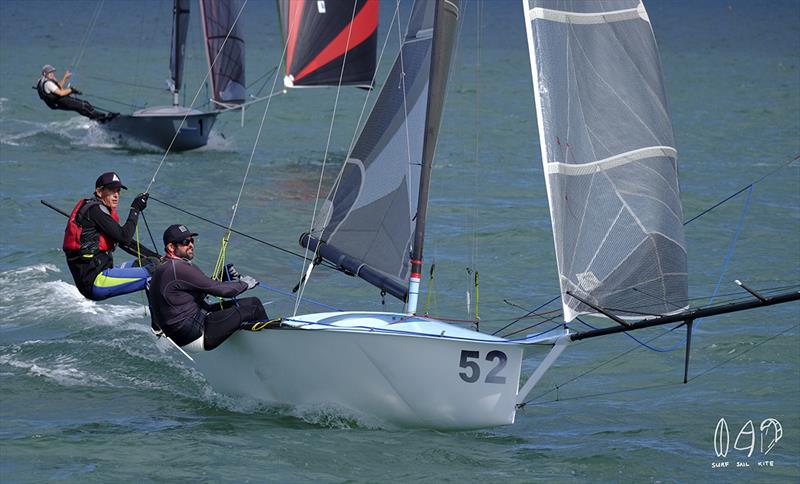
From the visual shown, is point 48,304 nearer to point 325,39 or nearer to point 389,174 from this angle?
point 389,174

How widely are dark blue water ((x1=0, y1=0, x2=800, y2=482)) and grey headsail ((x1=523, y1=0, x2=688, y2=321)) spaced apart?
120cm

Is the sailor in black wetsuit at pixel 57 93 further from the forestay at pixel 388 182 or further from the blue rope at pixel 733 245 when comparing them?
the forestay at pixel 388 182

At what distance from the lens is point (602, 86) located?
7.56m

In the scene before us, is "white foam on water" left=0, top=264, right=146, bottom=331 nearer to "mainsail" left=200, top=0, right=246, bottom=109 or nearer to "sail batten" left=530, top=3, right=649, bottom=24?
"sail batten" left=530, top=3, right=649, bottom=24

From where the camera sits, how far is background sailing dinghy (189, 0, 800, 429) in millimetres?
7402

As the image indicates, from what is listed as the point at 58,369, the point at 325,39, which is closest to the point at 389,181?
the point at 58,369

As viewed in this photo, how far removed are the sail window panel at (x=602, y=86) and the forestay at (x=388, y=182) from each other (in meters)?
1.24

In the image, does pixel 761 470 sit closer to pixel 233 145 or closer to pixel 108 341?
pixel 108 341

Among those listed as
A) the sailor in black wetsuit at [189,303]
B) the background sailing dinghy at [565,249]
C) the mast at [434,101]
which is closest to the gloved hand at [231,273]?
the sailor in black wetsuit at [189,303]

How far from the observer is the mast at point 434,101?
8133 millimetres

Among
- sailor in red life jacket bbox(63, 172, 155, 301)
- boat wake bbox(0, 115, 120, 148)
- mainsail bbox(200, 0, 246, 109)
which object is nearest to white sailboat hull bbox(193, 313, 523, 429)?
sailor in red life jacket bbox(63, 172, 155, 301)

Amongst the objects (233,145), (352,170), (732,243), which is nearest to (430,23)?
(352,170)

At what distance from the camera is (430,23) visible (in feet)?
28.3

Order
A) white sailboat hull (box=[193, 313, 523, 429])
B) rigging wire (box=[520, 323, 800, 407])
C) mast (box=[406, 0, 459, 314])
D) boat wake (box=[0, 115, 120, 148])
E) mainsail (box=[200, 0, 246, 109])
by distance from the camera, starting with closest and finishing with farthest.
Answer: white sailboat hull (box=[193, 313, 523, 429]) → mast (box=[406, 0, 459, 314]) → rigging wire (box=[520, 323, 800, 407]) → boat wake (box=[0, 115, 120, 148]) → mainsail (box=[200, 0, 246, 109])
